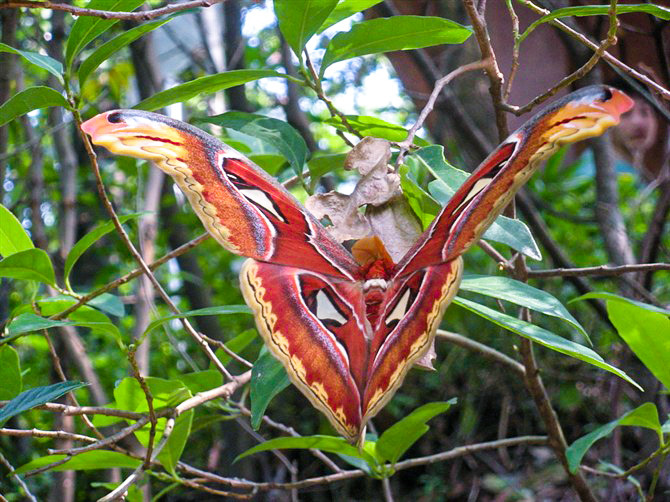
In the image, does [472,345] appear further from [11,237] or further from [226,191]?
[11,237]

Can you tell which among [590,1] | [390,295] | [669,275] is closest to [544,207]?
[669,275]

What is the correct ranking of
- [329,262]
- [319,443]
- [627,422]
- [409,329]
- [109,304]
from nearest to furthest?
1. [409,329]
2. [329,262]
3. [627,422]
4. [319,443]
5. [109,304]

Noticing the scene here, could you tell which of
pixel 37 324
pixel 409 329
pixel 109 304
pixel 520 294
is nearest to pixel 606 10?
pixel 520 294

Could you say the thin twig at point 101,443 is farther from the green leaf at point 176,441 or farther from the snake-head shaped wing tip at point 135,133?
the snake-head shaped wing tip at point 135,133

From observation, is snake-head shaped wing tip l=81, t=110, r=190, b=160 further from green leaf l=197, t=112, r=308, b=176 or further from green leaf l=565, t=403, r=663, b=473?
green leaf l=565, t=403, r=663, b=473

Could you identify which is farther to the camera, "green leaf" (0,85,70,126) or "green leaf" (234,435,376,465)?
"green leaf" (234,435,376,465)

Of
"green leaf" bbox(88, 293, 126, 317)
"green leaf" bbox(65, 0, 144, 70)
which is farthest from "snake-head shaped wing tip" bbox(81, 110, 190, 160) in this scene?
"green leaf" bbox(88, 293, 126, 317)

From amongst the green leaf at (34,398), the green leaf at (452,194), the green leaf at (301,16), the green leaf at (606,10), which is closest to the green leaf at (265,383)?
the green leaf at (34,398)
